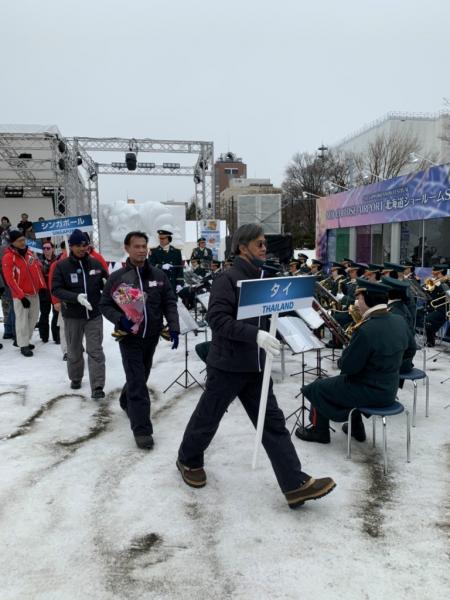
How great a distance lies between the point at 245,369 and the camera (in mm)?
3328

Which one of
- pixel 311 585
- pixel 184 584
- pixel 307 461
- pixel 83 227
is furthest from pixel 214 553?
pixel 83 227

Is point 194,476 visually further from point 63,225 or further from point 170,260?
point 170,260

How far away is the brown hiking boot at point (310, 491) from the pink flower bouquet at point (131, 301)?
1.94 m

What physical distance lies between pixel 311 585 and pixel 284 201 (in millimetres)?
51456

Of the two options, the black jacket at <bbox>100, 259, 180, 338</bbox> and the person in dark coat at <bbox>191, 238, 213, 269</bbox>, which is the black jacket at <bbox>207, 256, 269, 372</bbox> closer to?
the black jacket at <bbox>100, 259, 180, 338</bbox>

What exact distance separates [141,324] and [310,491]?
6.65 ft

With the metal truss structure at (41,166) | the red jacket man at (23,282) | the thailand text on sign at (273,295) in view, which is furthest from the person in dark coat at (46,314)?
the metal truss structure at (41,166)

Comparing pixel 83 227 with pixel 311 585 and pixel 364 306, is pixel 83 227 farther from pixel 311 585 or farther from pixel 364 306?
pixel 311 585

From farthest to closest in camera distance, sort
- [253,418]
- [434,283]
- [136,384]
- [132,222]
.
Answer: [132,222], [434,283], [136,384], [253,418]

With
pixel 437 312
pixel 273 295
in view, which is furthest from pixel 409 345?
pixel 437 312

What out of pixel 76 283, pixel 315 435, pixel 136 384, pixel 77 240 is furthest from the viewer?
pixel 76 283

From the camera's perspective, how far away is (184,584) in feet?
8.63

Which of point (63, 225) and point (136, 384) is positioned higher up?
point (63, 225)

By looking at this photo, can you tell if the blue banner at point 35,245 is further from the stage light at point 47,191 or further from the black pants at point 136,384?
the stage light at point 47,191
